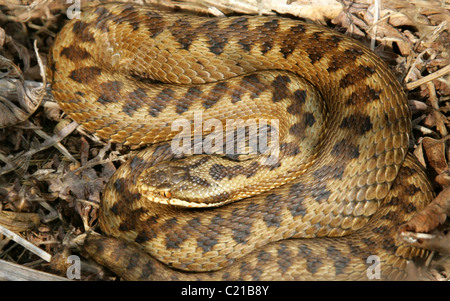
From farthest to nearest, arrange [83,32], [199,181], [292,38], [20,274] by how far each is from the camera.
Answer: [83,32] → [292,38] → [199,181] → [20,274]

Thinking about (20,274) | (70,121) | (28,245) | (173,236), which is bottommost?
(20,274)

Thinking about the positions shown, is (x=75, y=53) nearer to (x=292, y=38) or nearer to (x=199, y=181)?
(x=199, y=181)

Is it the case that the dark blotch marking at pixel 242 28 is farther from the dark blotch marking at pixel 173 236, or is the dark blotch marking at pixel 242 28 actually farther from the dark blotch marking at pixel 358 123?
the dark blotch marking at pixel 173 236

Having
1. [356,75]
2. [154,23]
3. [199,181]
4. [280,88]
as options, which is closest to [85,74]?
[154,23]

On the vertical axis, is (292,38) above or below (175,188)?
above

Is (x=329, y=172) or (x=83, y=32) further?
(x=83, y=32)
